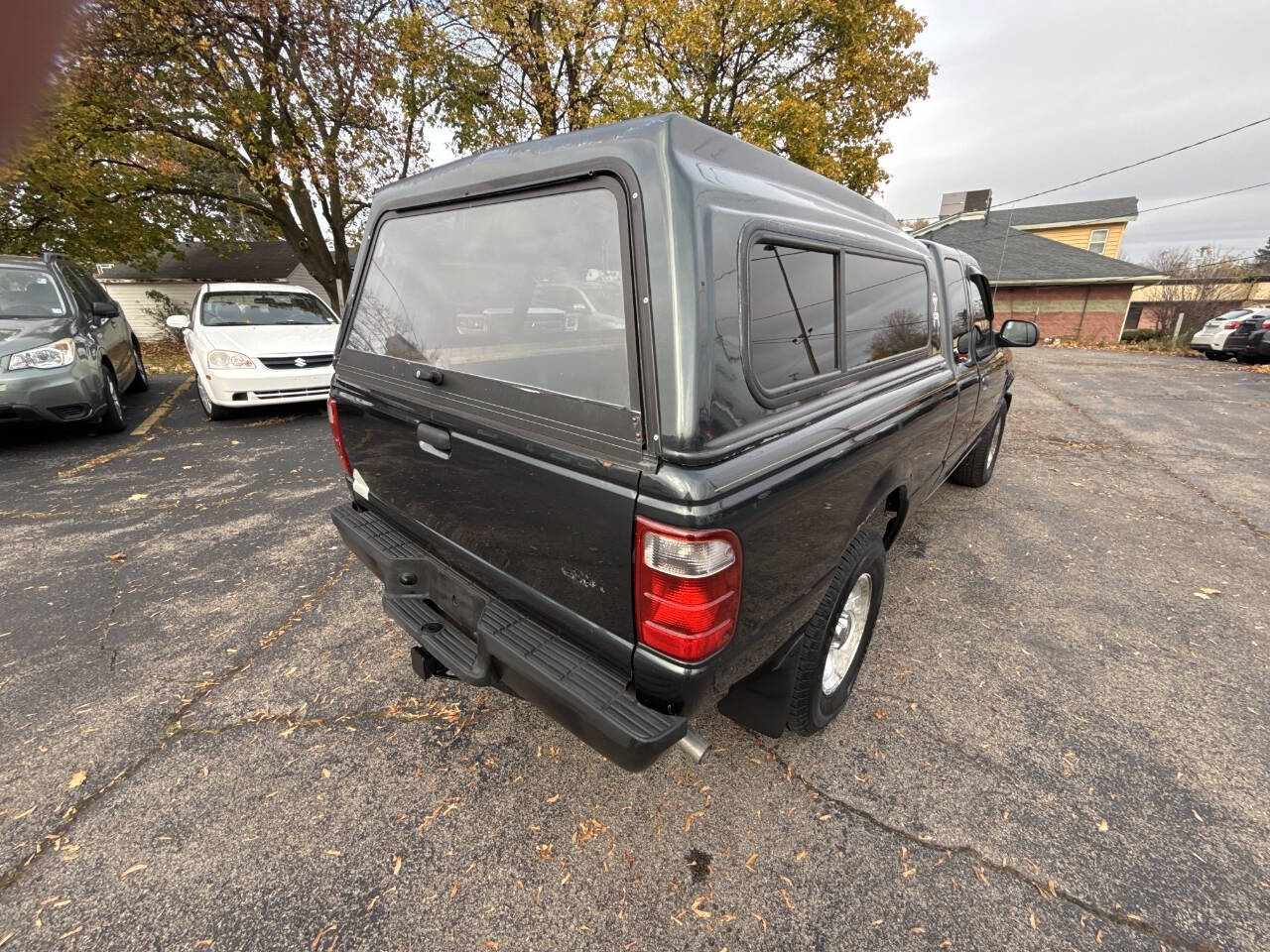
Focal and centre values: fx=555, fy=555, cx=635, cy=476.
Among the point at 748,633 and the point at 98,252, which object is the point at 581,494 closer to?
→ the point at 748,633

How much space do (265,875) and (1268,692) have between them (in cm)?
432

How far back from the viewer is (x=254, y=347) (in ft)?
20.7

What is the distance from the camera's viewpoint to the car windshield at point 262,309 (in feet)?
22.4

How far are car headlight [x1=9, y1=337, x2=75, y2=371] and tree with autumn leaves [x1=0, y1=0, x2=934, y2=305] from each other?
8392 millimetres

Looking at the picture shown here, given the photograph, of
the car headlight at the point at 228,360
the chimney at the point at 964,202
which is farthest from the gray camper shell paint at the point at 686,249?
the chimney at the point at 964,202

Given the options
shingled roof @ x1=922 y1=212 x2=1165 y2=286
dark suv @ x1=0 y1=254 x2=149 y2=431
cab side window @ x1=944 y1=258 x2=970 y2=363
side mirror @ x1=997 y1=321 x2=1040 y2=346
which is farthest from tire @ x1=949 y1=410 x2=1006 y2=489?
shingled roof @ x1=922 y1=212 x2=1165 y2=286

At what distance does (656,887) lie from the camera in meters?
1.79

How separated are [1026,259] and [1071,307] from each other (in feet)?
9.41

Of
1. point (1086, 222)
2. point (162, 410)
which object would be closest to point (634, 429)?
point (162, 410)

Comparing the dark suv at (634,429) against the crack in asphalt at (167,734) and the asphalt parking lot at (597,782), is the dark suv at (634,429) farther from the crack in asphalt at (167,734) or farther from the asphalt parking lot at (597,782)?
the crack in asphalt at (167,734)

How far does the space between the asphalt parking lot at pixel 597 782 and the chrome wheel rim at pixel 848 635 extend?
22cm

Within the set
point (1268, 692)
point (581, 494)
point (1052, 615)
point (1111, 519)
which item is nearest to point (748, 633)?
point (581, 494)

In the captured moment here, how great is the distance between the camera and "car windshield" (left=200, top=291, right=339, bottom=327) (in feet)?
22.4

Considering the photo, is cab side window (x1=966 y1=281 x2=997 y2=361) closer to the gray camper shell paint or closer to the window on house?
the window on house
